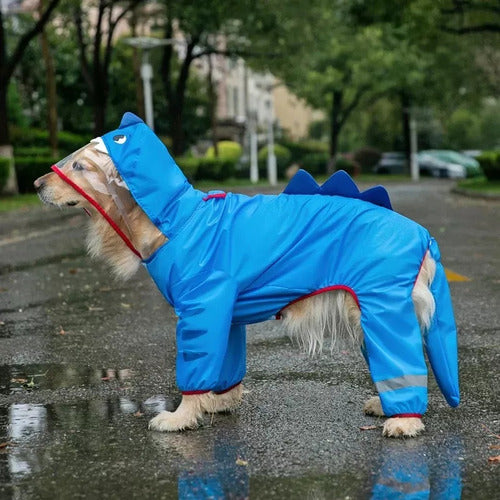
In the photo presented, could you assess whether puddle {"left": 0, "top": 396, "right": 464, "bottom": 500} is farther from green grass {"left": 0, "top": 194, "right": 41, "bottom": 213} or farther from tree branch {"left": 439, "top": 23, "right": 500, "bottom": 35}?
tree branch {"left": 439, "top": 23, "right": 500, "bottom": 35}

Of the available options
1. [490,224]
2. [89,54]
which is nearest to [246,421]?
[490,224]

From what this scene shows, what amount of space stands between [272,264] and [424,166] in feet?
183

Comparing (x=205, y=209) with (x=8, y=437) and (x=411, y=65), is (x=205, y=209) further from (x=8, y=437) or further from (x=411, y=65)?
(x=411, y=65)

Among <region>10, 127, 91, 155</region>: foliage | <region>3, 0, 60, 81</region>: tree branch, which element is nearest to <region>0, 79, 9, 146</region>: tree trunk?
<region>3, 0, 60, 81</region>: tree branch

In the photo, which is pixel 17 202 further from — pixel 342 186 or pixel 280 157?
pixel 280 157

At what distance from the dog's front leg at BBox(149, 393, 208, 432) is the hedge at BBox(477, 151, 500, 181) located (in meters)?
30.5

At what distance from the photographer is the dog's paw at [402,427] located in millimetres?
4652

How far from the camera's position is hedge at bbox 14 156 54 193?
30.2 metres

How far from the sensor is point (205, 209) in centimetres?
503

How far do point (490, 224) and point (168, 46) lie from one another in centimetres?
2415

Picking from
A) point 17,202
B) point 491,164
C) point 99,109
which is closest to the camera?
point 17,202

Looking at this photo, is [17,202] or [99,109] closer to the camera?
[17,202]

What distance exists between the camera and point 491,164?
34.7m

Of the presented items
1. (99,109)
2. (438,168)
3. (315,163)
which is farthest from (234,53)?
(438,168)
